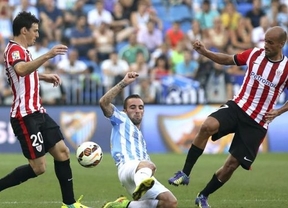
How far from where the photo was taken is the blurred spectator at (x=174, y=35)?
75.0ft

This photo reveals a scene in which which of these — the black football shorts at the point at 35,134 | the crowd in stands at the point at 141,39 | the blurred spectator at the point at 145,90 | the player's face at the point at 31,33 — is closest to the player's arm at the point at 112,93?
the black football shorts at the point at 35,134

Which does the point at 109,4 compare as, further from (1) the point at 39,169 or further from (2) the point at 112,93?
(2) the point at 112,93

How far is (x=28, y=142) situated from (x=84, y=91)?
10.4 m

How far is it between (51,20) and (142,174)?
48.4ft

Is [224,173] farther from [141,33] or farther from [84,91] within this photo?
[141,33]

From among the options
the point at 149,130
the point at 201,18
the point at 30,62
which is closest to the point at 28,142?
the point at 30,62

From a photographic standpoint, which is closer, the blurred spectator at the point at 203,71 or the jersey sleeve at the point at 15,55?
the jersey sleeve at the point at 15,55

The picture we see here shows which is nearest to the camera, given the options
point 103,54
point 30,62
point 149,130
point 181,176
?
point 30,62

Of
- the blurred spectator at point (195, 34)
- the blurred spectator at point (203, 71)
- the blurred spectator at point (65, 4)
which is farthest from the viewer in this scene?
the blurred spectator at point (65, 4)

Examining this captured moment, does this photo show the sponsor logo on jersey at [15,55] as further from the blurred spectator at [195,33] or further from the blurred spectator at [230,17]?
the blurred spectator at [230,17]

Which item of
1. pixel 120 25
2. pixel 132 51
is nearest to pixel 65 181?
pixel 132 51

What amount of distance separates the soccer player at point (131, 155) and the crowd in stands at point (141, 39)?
34.2ft

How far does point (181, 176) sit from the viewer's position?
10547 mm

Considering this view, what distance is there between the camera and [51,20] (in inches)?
905
